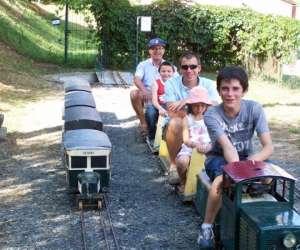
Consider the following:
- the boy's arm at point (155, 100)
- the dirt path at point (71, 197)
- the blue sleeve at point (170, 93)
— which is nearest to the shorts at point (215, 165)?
the dirt path at point (71, 197)

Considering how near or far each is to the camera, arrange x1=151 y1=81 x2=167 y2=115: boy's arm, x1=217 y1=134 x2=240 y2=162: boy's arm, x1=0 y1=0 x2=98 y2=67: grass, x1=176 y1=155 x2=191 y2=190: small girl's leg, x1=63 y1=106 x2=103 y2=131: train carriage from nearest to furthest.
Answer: x1=217 y1=134 x2=240 y2=162: boy's arm
x1=176 y1=155 x2=191 y2=190: small girl's leg
x1=63 y1=106 x2=103 y2=131: train carriage
x1=151 y1=81 x2=167 y2=115: boy's arm
x1=0 y1=0 x2=98 y2=67: grass

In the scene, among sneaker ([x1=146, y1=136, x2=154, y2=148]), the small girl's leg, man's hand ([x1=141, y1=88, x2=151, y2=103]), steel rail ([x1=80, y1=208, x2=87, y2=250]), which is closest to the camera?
steel rail ([x1=80, y1=208, x2=87, y2=250])

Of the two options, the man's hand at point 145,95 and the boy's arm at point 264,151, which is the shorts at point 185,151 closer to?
the boy's arm at point 264,151

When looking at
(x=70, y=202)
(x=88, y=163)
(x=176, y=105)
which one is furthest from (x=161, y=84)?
(x=70, y=202)

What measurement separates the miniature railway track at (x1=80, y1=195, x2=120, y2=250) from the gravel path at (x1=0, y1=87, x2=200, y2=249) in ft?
0.16

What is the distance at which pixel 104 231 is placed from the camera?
216 inches

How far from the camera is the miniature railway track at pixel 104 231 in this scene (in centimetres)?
519

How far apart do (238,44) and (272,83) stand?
237 cm

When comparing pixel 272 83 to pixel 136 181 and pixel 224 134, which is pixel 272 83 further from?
pixel 224 134

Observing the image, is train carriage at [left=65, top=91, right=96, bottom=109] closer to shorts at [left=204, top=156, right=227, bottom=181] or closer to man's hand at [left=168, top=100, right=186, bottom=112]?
man's hand at [left=168, top=100, right=186, bottom=112]

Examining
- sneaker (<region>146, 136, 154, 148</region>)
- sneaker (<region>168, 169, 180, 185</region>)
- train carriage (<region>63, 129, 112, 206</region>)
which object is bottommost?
sneaker (<region>146, 136, 154, 148</region>)

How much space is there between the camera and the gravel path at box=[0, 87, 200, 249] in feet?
17.6

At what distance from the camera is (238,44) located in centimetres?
1931

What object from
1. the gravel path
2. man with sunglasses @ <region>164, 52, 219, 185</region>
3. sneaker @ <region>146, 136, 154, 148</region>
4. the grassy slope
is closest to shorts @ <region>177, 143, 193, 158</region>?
man with sunglasses @ <region>164, 52, 219, 185</region>
